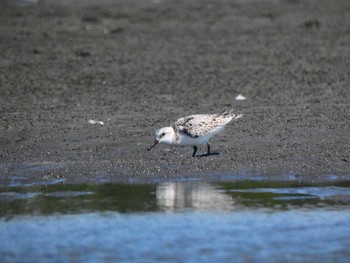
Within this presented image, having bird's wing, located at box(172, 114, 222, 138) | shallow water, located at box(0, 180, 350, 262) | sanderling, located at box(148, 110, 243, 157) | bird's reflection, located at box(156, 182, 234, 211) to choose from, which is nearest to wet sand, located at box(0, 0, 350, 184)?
sanderling, located at box(148, 110, 243, 157)

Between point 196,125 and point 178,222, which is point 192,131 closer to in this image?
point 196,125

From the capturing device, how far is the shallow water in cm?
820

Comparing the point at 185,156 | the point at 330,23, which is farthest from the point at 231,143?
the point at 330,23

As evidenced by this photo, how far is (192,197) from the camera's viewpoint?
9859 millimetres

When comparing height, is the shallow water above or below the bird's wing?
below

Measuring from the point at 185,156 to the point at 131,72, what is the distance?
432 cm

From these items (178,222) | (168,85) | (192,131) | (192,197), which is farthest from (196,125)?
(168,85)

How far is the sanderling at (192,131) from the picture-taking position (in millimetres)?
11203

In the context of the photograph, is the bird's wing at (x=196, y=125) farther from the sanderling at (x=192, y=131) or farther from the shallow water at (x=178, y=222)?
the shallow water at (x=178, y=222)

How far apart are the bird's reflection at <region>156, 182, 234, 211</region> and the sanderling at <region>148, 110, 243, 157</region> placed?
960 millimetres

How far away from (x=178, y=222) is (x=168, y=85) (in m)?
6.03

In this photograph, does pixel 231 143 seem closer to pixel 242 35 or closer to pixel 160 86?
pixel 160 86

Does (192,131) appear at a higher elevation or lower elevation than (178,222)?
higher

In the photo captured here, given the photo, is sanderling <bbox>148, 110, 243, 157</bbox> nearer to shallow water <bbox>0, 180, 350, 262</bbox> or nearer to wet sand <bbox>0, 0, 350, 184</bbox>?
wet sand <bbox>0, 0, 350, 184</bbox>
